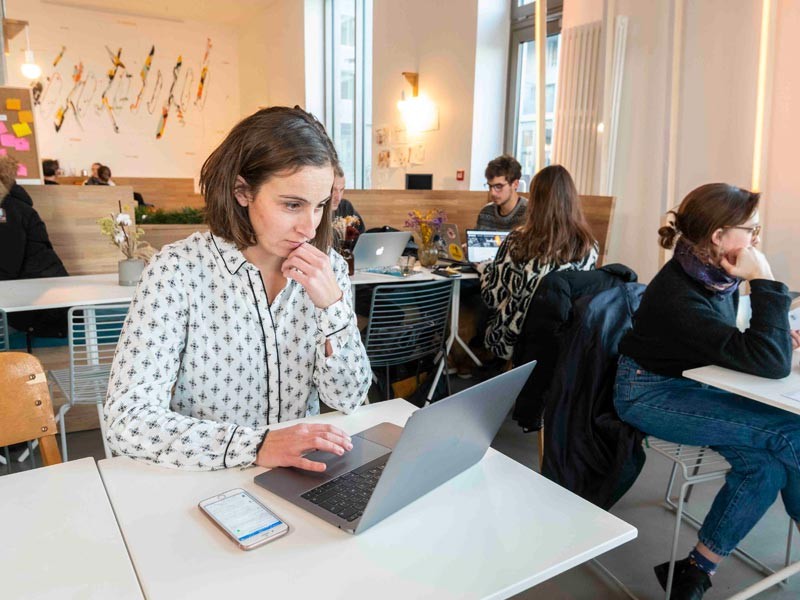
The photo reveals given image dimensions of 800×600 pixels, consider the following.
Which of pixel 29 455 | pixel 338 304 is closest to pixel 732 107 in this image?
pixel 338 304

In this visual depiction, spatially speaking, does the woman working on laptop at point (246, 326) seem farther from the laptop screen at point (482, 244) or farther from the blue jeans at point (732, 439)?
the laptop screen at point (482, 244)

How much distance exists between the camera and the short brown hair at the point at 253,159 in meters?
1.14

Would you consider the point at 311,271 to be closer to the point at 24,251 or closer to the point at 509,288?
the point at 509,288

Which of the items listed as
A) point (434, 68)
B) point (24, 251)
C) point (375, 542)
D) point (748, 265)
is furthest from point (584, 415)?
point (434, 68)

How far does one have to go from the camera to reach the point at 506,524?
89cm

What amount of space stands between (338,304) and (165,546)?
22.1 inches

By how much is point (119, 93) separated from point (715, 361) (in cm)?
999

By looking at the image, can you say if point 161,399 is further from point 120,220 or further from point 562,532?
point 120,220

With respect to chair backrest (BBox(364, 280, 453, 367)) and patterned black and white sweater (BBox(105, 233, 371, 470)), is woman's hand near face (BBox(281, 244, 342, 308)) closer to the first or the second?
patterned black and white sweater (BBox(105, 233, 371, 470))

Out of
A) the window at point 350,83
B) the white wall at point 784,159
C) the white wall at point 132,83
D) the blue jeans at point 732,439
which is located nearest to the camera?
the blue jeans at point 732,439

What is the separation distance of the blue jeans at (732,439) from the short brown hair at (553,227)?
93 centimetres

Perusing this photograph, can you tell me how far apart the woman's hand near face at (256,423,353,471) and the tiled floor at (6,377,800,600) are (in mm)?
1151

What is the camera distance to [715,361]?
1.75 m

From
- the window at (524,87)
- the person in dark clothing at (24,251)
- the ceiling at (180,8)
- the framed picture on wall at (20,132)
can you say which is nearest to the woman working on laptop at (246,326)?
the person in dark clothing at (24,251)
